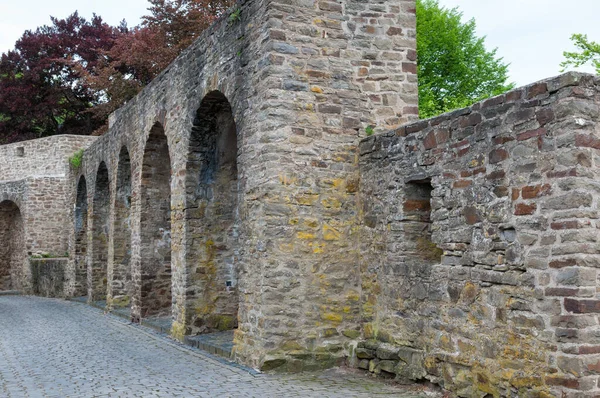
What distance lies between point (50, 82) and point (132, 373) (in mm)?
26416

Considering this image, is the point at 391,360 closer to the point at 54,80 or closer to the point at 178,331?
the point at 178,331

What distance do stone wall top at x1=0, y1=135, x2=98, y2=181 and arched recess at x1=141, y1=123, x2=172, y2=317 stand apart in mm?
11364

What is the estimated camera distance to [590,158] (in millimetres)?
4574

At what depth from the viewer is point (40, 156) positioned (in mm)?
24031

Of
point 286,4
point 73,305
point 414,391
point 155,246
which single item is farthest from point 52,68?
point 414,391

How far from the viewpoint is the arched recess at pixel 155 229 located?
11.9m

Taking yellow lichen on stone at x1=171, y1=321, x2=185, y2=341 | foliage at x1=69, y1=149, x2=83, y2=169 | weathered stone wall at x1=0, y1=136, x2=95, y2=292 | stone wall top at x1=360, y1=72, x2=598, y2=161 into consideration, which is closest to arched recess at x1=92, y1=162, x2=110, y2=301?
foliage at x1=69, y1=149, x2=83, y2=169

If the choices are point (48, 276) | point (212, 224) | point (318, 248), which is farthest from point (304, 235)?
point (48, 276)

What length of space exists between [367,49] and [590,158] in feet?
11.9

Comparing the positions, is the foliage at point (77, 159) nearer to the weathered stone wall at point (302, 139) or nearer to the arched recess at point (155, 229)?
the arched recess at point (155, 229)

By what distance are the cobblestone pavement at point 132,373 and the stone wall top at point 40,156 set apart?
13.0 meters

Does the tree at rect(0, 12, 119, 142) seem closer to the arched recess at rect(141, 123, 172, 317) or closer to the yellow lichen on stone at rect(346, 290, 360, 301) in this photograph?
the arched recess at rect(141, 123, 172, 317)

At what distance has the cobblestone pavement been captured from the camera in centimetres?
613

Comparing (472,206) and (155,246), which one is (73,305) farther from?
(472,206)
